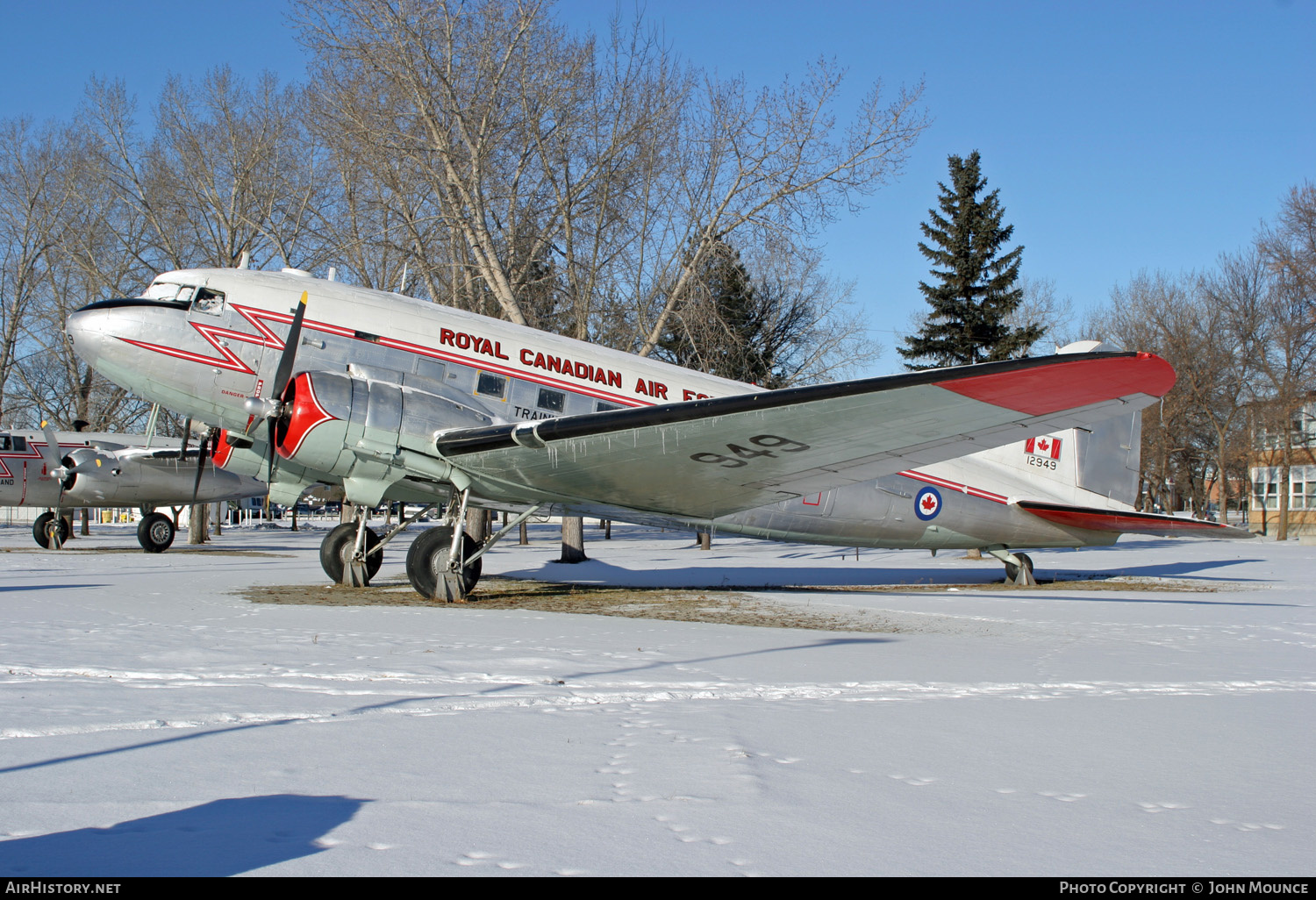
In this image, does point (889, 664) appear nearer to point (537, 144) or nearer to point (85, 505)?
point (537, 144)

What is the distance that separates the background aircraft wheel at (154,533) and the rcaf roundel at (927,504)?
20.7m

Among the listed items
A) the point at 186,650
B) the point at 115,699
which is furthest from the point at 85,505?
the point at 115,699

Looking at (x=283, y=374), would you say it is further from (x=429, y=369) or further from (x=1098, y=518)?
(x=1098, y=518)

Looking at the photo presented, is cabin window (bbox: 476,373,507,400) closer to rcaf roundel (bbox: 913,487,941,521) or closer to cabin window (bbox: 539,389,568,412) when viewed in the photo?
cabin window (bbox: 539,389,568,412)

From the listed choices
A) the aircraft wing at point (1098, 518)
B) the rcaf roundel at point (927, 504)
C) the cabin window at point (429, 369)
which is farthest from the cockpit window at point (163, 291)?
the aircraft wing at point (1098, 518)

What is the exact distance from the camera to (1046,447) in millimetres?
14961

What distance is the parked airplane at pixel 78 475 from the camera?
80.3 feet

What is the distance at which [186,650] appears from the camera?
6.43 m

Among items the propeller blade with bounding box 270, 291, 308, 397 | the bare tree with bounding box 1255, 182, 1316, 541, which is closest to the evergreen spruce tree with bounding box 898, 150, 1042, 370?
the bare tree with bounding box 1255, 182, 1316, 541

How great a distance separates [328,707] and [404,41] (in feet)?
57.1

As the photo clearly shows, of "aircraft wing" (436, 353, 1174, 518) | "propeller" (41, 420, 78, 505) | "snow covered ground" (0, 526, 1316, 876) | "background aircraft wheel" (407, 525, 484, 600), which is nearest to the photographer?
"snow covered ground" (0, 526, 1316, 876)

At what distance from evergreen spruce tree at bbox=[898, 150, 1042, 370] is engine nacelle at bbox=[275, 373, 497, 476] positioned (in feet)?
81.6

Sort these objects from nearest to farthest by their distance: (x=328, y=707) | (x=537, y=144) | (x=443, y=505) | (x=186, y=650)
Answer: (x=328, y=707), (x=186, y=650), (x=443, y=505), (x=537, y=144)

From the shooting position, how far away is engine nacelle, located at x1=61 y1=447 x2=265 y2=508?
974 inches
